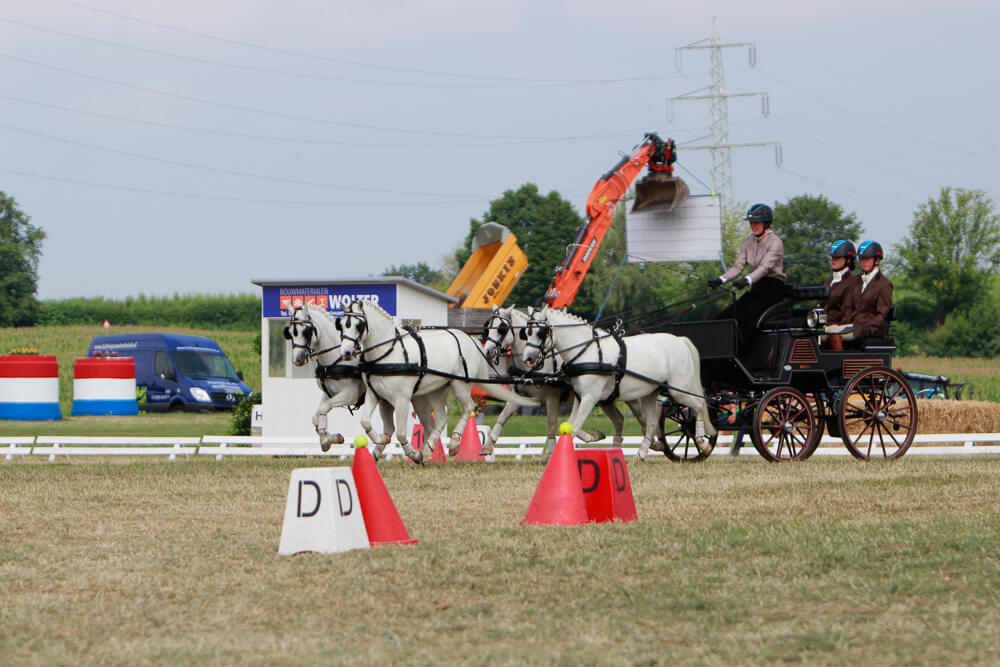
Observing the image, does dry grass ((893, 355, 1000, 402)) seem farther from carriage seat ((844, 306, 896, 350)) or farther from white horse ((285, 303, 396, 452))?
white horse ((285, 303, 396, 452))

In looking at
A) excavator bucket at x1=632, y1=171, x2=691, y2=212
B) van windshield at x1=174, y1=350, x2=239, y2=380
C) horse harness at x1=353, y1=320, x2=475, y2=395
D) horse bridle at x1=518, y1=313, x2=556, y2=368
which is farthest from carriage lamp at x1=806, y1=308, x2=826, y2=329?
van windshield at x1=174, y1=350, x2=239, y2=380

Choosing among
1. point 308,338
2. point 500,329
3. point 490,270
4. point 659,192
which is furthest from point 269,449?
point 659,192

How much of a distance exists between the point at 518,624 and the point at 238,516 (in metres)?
4.56

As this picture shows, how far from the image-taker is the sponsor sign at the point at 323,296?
2000cm

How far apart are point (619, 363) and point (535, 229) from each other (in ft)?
214

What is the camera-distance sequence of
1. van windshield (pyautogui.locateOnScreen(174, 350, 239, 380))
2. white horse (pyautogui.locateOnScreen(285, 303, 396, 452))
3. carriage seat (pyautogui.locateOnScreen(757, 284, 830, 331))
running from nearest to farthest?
white horse (pyautogui.locateOnScreen(285, 303, 396, 452)) → carriage seat (pyautogui.locateOnScreen(757, 284, 830, 331)) → van windshield (pyautogui.locateOnScreen(174, 350, 239, 380))

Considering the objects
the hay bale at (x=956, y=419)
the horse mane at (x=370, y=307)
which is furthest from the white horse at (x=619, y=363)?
the hay bale at (x=956, y=419)

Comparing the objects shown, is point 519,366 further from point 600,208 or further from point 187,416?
point 187,416

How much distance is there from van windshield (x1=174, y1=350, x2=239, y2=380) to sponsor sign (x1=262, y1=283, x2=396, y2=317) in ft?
54.1

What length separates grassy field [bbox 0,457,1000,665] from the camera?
A: 5.14m

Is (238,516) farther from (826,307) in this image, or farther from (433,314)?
(433,314)

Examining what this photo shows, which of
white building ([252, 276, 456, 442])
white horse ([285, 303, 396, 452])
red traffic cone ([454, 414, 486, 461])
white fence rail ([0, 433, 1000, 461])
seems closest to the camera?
white horse ([285, 303, 396, 452])

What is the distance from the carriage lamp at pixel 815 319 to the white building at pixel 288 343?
7.16 metres

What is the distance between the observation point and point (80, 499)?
36.5 ft
